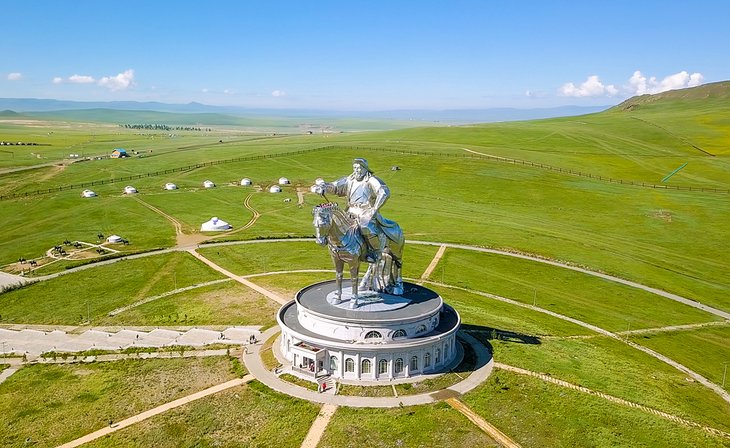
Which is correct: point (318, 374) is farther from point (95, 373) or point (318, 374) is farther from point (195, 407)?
point (95, 373)

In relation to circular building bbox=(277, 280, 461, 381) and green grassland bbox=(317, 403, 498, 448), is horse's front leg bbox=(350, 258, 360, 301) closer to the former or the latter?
circular building bbox=(277, 280, 461, 381)

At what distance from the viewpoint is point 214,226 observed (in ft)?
261

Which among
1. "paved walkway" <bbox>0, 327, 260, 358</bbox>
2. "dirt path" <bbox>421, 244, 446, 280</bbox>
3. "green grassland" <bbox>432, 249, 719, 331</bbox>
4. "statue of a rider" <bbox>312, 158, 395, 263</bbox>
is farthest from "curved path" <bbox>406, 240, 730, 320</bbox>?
"paved walkway" <bbox>0, 327, 260, 358</bbox>

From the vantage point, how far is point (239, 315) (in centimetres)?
4747

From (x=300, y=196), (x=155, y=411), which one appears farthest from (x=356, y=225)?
(x=300, y=196)

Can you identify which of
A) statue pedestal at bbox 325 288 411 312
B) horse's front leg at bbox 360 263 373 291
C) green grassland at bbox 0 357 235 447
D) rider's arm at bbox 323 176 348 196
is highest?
rider's arm at bbox 323 176 348 196

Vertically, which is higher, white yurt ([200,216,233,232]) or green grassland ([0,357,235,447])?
white yurt ([200,216,233,232])

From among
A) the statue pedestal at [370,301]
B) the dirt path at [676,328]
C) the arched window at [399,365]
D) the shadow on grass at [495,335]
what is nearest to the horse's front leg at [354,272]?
the statue pedestal at [370,301]

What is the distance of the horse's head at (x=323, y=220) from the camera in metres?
34.2

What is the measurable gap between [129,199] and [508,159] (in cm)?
9203

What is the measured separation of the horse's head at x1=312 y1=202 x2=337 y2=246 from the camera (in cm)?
3425

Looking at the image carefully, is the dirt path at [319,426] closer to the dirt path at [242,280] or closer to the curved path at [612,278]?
the dirt path at [242,280]

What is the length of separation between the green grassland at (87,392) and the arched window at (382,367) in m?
10.7

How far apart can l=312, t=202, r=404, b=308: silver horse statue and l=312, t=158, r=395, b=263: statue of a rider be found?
57 cm
